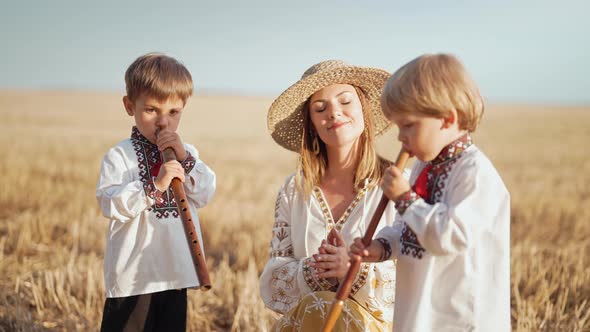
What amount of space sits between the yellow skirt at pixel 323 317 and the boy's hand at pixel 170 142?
2.90ft

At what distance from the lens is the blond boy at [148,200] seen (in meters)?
A: 2.57

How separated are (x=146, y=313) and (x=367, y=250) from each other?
1.24m

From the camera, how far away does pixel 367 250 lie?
212 cm

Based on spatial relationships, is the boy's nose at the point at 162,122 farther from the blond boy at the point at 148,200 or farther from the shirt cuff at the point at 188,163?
the shirt cuff at the point at 188,163

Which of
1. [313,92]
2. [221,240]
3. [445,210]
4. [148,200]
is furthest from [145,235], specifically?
[221,240]

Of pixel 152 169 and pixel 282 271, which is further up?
pixel 152 169

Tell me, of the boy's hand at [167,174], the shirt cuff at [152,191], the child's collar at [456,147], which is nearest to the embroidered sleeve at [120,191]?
the shirt cuff at [152,191]

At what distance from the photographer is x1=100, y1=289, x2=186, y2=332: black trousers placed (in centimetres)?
270

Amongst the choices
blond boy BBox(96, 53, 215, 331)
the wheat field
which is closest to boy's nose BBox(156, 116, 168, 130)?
blond boy BBox(96, 53, 215, 331)

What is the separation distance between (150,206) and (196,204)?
9.7 inches

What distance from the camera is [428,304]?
205cm

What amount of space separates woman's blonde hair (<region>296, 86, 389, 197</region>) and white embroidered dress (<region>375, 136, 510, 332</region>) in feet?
2.34

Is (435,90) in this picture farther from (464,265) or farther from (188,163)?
(188,163)

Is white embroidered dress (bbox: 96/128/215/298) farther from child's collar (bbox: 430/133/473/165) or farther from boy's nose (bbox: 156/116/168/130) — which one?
child's collar (bbox: 430/133/473/165)
